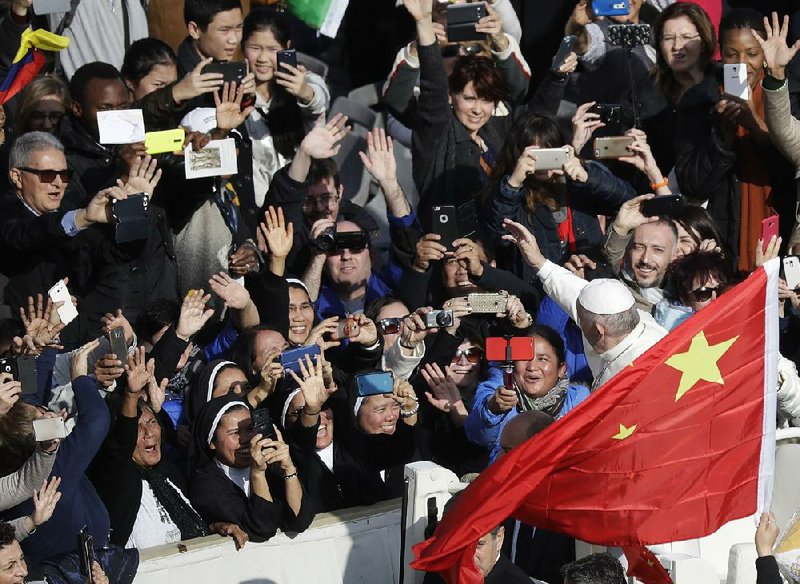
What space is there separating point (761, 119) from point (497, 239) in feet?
5.81

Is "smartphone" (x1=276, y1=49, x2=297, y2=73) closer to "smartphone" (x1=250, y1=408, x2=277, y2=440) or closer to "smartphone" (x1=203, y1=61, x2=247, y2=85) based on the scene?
"smartphone" (x1=203, y1=61, x2=247, y2=85)

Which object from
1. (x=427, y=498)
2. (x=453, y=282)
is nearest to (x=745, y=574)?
(x=427, y=498)

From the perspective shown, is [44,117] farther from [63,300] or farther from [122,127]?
[63,300]

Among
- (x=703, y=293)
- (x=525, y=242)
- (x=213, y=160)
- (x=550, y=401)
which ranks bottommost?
(x=550, y=401)

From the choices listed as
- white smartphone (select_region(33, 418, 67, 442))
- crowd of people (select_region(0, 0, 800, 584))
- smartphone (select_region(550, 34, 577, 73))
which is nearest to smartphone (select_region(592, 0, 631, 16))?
crowd of people (select_region(0, 0, 800, 584))

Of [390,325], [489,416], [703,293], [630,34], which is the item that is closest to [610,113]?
[630,34]

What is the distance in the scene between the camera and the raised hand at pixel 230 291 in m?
9.62

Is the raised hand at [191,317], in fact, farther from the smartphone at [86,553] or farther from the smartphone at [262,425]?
the smartphone at [86,553]

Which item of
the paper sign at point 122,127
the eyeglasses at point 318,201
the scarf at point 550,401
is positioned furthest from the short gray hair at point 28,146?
the scarf at point 550,401

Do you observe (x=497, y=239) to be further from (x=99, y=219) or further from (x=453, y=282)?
(x=99, y=219)

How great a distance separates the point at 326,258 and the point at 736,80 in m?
2.63

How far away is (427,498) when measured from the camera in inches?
324

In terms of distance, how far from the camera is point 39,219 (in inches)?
360

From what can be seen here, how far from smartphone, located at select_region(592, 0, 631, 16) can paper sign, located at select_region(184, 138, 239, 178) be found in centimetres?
241
